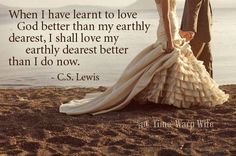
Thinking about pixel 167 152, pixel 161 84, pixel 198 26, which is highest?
pixel 198 26

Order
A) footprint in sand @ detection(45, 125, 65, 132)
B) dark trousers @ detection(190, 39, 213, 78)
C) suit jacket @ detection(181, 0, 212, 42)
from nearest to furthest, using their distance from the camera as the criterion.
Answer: footprint in sand @ detection(45, 125, 65, 132) < suit jacket @ detection(181, 0, 212, 42) < dark trousers @ detection(190, 39, 213, 78)

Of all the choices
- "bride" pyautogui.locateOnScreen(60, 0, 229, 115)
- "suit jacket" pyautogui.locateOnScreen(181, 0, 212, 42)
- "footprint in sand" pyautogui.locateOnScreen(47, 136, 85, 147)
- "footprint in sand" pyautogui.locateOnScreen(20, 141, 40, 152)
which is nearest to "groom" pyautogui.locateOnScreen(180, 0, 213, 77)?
"suit jacket" pyautogui.locateOnScreen(181, 0, 212, 42)

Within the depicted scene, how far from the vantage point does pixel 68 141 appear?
16.7ft

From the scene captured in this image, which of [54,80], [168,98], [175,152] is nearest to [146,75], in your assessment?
[168,98]

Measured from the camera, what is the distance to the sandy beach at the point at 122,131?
15.9ft

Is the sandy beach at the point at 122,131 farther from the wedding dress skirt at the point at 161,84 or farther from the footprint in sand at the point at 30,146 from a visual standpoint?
the wedding dress skirt at the point at 161,84

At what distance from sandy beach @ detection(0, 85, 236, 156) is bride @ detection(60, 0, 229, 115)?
10 centimetres

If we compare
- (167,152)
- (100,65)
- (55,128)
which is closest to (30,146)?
(55,128)

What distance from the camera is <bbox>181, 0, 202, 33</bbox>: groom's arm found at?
6590 mm

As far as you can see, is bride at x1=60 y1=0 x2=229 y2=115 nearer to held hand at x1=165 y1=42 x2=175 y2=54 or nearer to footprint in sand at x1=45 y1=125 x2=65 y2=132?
held hand at x1=165 y1=42 x2=175 y2=54

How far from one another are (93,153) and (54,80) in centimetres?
518

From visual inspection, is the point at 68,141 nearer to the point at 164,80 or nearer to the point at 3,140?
the point at 3,140

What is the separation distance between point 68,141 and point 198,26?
8.03 ft

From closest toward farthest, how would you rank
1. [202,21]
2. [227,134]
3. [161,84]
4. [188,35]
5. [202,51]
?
1. [227,134]
2. [161,84]
3. [188,35]
4. [202,21]
5. [202,51]
